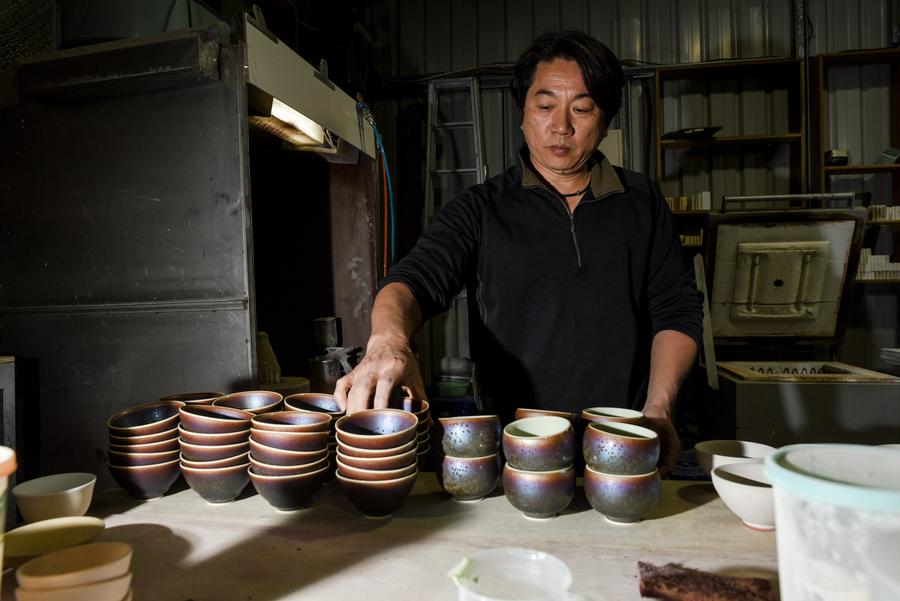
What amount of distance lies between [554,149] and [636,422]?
3.31 feet

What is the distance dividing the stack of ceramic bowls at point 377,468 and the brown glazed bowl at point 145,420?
390 millimetres

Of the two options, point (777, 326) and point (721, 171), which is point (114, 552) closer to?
point (777, 326)

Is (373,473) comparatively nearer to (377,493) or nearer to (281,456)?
(377,493)

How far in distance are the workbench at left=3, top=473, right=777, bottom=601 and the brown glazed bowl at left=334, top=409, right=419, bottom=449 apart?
0.51 ft

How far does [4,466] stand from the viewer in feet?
1.96

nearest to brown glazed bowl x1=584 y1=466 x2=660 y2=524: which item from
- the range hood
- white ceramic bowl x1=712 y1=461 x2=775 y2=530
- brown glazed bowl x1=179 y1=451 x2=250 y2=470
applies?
white ceramic bowl x1=712 y1=461 x2=775 y2=530

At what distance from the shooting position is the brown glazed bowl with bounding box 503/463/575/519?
3.28ft

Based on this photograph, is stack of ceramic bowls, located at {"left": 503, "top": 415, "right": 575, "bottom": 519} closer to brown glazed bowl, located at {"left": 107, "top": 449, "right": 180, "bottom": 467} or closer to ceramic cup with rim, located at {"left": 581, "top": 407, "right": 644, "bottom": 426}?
ceramic cup with rim, located at {"left": 581, "top": 407, "right": 644, "bottom": 426}

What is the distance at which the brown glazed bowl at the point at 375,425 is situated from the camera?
104 cm

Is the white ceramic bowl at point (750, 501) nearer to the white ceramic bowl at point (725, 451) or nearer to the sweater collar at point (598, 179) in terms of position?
the white ceramic bowl at point (725, 451)

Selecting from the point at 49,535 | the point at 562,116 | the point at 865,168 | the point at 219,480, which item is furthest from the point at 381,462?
the point at 865,168

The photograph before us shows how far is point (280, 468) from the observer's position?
1043 mm

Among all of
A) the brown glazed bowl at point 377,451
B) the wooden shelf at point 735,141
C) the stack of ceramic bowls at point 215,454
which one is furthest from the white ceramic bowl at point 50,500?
the wooden shelf at point 735,141

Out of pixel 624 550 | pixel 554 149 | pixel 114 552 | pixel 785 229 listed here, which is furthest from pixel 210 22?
pixel 785 229
